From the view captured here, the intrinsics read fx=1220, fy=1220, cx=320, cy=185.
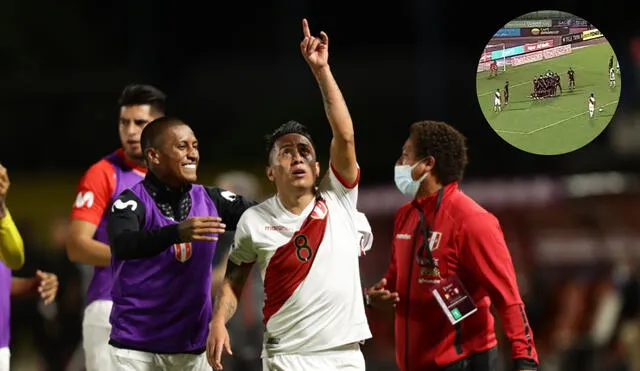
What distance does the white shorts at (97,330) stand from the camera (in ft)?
21.9

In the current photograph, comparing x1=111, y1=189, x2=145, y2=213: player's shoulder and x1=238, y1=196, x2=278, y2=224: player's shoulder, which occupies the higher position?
x1=111, y1=189, x2=145, y2=213: player's shoulder

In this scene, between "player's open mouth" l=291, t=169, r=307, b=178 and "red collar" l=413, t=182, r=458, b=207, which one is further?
"red collar" l=413, t=182, r=458, b=207

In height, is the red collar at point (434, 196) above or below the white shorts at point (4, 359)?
above

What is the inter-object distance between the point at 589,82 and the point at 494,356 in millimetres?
1366

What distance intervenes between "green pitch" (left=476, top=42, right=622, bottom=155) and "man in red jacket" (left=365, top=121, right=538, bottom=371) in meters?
0.43

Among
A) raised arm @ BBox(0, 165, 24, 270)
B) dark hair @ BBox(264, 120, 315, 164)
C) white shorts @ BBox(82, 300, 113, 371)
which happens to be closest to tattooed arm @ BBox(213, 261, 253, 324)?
dark hair @ BBox(264, 120, 315, 164)

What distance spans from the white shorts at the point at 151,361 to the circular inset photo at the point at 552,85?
183 centimetres

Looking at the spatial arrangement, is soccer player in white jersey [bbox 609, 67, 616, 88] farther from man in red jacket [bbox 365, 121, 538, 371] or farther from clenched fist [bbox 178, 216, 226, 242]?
clenched fist [bbox 178, 216, 226, 242]

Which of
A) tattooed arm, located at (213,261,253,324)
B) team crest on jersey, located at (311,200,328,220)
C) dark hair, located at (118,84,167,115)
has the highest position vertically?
dark hair, located at (118,84,167,115)

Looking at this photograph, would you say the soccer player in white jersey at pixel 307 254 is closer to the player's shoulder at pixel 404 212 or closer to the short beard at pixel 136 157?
the player's shoulder at pixel 404 212

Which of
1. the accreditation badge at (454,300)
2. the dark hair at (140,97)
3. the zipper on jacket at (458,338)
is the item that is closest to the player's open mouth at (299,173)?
the accreditation badge at (454,300)

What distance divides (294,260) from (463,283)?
2.86 feet

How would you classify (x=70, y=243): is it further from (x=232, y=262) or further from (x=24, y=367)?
(x=24, y=367)

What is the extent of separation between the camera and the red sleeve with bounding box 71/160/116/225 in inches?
262
